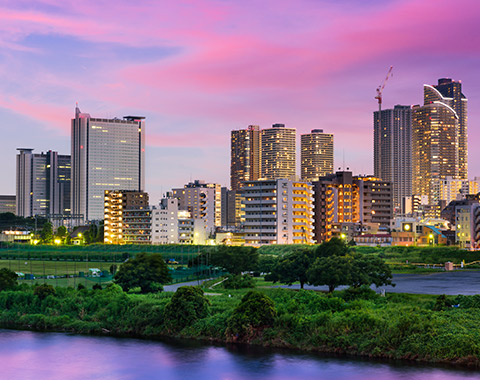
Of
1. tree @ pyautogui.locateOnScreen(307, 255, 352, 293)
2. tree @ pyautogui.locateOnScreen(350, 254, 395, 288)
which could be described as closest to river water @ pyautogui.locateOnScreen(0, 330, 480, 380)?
tree @ pyautogui.locateOnScreen(307, 255, 352, 293)

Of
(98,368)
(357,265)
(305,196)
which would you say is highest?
(305,196)

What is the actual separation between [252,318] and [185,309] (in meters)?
5.99

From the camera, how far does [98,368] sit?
130 feet

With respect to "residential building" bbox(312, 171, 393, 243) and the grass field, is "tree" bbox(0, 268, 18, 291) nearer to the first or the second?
the grass field

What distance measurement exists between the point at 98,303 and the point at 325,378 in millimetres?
23878

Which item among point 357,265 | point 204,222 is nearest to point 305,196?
point 204,222

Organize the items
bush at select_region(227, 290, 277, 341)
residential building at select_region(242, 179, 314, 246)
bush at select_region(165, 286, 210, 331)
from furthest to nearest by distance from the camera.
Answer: residential building at select_region(242, 179, 314, 246), bush at select_region(165, 286, 210, 331), bush at select_region(227, 290, 277, 341)

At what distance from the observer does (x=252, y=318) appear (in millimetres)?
45250

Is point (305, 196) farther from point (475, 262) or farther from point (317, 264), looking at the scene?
point (317, 264)

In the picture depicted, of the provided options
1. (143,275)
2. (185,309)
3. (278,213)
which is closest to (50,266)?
(143,275)

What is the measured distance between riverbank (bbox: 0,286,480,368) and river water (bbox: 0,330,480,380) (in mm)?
1561

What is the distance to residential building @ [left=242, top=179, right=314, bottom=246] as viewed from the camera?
515 ft

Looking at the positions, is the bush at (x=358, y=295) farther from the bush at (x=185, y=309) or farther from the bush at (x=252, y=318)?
the bush at (x=185, y=309)

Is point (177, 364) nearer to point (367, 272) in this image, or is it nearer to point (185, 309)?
point (185, 309)
